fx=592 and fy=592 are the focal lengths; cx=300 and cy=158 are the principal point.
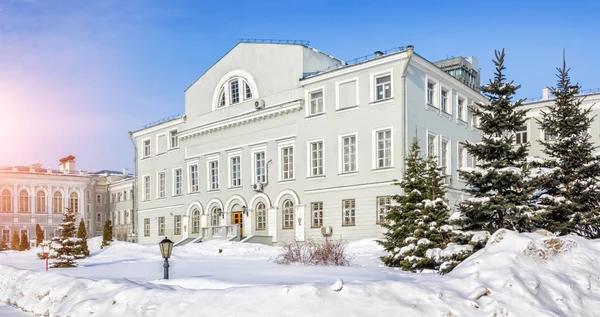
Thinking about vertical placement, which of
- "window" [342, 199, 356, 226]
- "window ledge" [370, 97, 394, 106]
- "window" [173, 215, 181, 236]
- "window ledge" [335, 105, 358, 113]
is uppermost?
"window ledge" [370, 97, 394, 106]

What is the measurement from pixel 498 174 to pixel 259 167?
22.9 metres

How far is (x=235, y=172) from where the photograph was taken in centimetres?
3784

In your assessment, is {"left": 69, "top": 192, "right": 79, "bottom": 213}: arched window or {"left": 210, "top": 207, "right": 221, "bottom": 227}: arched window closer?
{"left": 210, "top": 207, "right": 221, "bottom": 227}: arched window

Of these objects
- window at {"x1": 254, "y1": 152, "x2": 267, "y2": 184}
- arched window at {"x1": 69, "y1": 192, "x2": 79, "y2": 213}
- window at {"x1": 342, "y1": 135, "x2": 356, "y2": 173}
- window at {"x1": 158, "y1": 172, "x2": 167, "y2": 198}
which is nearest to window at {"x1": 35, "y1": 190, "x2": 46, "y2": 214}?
arched window at {"x1": 69, "y1": 192, "x2": 79, "y2": 213}

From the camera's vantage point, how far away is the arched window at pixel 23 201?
68.4 metres

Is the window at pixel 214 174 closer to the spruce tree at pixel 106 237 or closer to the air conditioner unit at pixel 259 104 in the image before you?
the air conditioner unit at pixel 259 104

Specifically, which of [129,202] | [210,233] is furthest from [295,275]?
[129,202]

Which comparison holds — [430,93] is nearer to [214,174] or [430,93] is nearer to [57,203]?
[214,174]

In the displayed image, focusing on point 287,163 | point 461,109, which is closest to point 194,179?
point 287,163

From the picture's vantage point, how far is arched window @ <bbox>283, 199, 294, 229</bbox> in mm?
33688

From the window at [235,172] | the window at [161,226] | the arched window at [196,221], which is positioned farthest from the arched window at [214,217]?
the window at [161,226]

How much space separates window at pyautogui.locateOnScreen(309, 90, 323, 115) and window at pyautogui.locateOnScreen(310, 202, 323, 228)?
5072 mm

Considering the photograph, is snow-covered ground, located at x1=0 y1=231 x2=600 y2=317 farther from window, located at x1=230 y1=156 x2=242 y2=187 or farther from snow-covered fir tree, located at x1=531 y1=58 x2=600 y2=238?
window, located at x1=230 y1=156 x2=242 y2=187

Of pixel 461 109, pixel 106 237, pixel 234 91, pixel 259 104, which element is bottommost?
pixel 106 237
